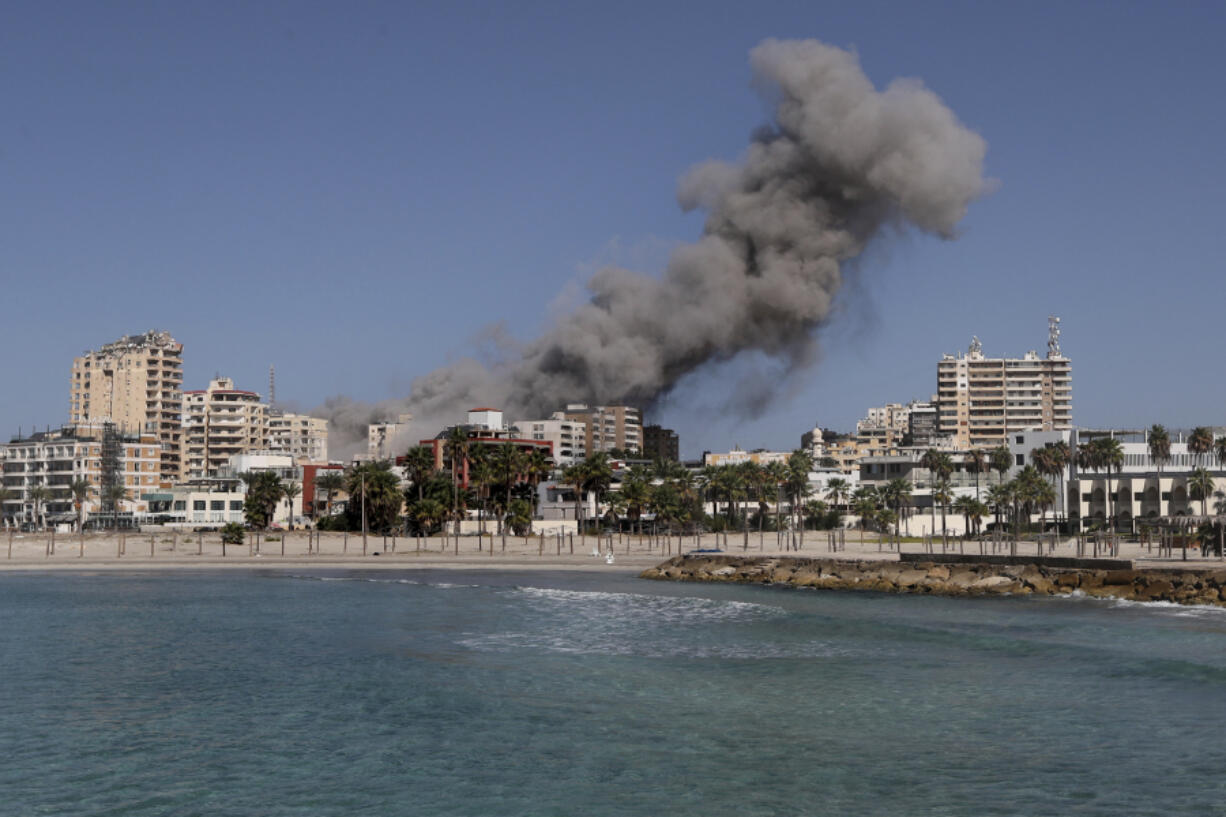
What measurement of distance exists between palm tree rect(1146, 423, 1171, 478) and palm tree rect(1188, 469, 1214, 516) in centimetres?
571

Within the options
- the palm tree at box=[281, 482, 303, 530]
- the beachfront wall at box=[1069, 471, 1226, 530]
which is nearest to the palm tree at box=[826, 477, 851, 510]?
the beachfront wall at box=[1069, 471, 1226, 530]

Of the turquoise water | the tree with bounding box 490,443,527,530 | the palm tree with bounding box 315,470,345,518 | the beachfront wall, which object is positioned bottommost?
the turquoise water

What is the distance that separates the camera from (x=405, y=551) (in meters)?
106

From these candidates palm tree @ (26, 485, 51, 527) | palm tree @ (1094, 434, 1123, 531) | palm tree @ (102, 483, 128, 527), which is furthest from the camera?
palm tree @ (26, 485, 51, 527)

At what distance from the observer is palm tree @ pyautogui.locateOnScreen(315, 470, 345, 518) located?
138275mm

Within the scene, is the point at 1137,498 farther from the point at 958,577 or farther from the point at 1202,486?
the point at 958,577

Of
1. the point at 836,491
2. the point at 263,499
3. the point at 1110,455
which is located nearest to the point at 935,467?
the point at 836,491

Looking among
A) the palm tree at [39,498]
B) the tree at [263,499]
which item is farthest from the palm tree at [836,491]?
the palm tree at [39,498]

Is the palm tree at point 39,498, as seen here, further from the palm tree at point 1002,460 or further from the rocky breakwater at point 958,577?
the palm tree at point 1002,460

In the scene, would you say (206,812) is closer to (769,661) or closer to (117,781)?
(117,781)

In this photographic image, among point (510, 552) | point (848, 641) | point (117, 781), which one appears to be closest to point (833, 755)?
point (117, 781)

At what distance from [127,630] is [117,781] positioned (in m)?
27.0

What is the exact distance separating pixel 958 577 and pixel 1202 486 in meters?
60.9

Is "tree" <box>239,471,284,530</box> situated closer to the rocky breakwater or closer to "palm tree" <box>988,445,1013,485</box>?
the rocky breakwater
